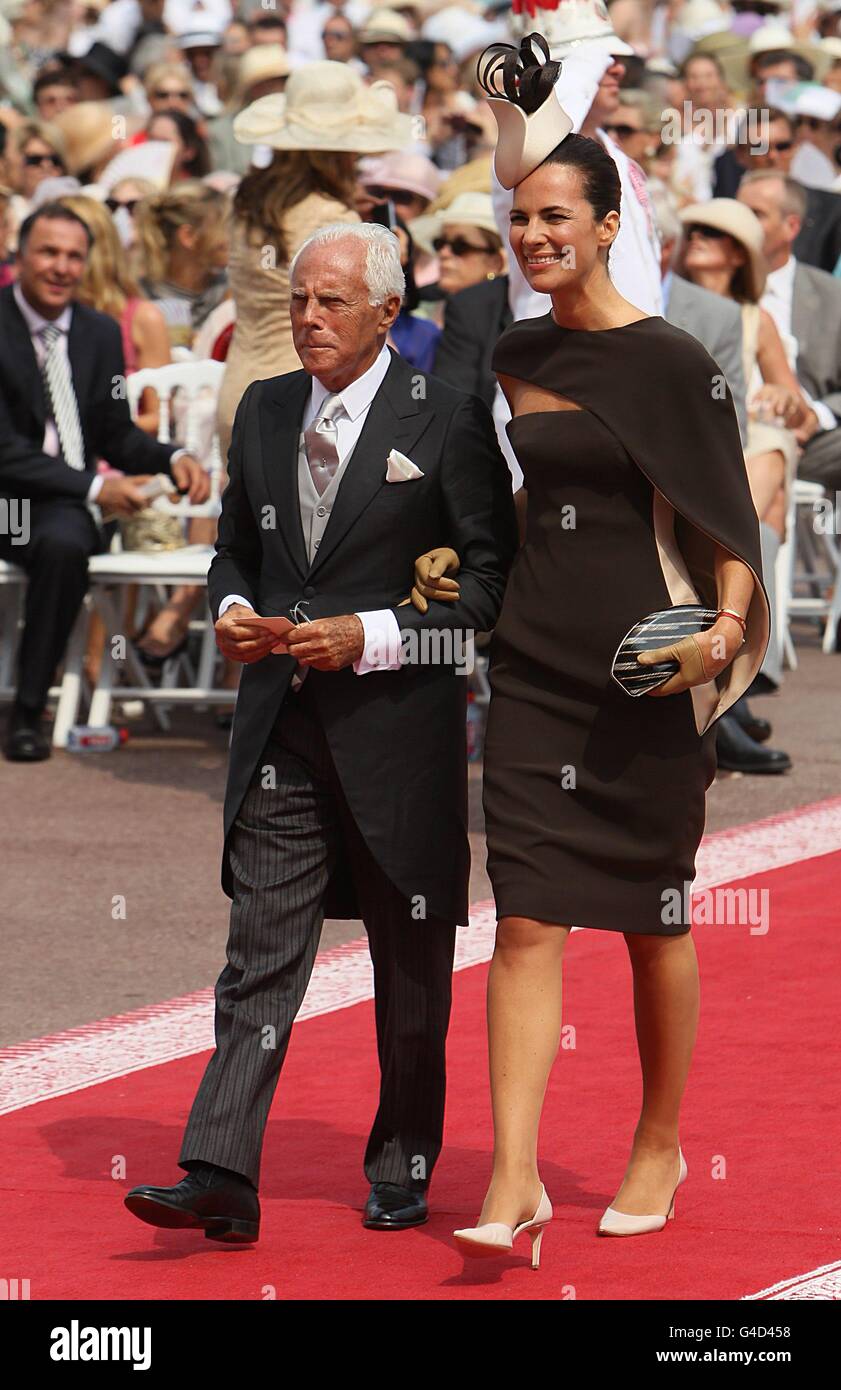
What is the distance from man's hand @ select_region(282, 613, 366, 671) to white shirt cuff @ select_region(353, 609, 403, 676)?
0.01 metres

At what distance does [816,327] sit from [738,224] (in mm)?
2477

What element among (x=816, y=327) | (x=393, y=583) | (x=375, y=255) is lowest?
(x=393, y=583)

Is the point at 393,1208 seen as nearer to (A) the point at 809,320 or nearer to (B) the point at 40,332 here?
(B) the point at 40,332

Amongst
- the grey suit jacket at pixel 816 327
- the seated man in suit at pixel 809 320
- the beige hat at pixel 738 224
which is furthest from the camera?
the grey suit jacket at pixel 816 327

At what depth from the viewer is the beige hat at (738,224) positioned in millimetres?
9570

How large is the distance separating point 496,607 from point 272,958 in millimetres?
757

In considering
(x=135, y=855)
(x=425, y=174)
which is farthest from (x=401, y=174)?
(x=135, y=855)

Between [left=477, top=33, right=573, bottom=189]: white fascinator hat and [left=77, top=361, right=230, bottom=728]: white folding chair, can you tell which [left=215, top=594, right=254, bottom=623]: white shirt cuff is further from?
[left=77, top=361, right=230, bottom=728]: white folding chair

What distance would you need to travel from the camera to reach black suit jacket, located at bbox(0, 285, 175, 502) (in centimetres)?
966

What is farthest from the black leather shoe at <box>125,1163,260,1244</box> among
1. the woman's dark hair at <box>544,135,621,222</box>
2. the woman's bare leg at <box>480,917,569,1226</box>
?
the woman's dark hair at <box>544,135,621,222</box>

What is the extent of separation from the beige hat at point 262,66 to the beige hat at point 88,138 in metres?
0.82

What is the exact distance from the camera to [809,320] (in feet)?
39.3

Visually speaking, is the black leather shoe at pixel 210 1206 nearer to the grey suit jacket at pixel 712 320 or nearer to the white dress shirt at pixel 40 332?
the grey suit jacket at pixel 712 320

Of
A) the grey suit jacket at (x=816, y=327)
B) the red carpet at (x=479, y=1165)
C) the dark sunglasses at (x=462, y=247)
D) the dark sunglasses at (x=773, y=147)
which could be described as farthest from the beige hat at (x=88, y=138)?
the red carpet at (x=479, y=1165)
